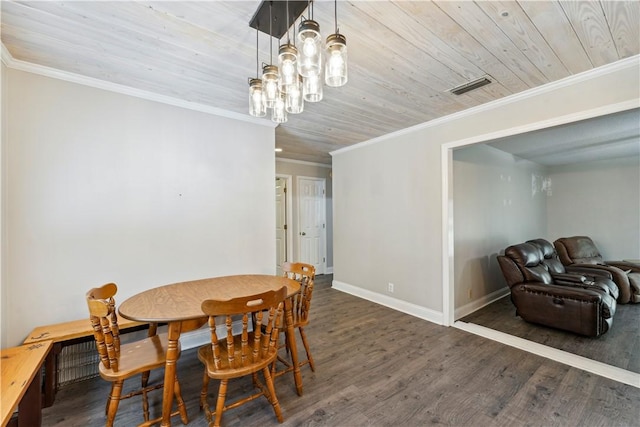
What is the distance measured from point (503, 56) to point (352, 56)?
108cm

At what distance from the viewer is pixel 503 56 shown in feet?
6.36

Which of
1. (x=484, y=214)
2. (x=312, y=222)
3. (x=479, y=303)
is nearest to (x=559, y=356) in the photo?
(x=479, y=303)

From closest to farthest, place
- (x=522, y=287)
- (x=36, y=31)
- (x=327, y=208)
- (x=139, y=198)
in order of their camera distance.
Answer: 1. (x=36, y=31)
2. (x=139, y=198)
3. (x=522, y=287)
4. (x=327, y=208)

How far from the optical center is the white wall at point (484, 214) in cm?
356

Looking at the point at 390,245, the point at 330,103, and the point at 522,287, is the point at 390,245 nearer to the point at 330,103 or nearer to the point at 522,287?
the point at 522,287

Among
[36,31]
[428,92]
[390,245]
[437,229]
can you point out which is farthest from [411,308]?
[36,31]

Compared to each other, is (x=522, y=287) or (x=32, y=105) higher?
(x=32, y=105)

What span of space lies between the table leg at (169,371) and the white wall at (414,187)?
2.81m

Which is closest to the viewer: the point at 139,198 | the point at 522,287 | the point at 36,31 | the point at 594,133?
the point at 36,31

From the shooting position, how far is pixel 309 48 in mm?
1328

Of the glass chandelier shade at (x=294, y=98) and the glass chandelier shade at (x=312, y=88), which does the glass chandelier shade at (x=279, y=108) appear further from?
the glass chandelier shade at (x=312, y=88)

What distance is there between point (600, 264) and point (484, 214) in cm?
231

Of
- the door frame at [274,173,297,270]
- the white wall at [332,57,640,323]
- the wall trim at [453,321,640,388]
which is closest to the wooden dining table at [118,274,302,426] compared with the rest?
the white wall at [332,57,640,323]

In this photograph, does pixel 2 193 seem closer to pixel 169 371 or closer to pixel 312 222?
pixel 169 371
